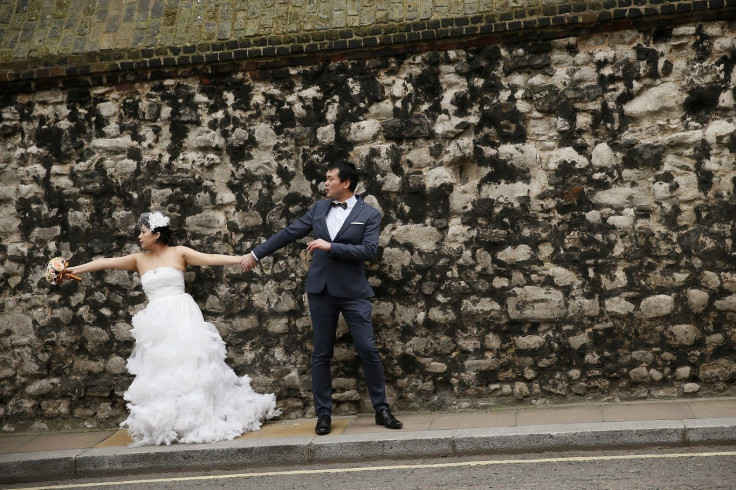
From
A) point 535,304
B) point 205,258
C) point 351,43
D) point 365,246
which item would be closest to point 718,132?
point 535,304

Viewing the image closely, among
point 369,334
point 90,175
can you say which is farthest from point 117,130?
point 369,334

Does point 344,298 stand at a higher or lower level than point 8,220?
lower

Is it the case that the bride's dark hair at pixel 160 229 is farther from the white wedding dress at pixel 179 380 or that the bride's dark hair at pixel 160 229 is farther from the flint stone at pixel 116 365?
the flint stone at pixel 116 365

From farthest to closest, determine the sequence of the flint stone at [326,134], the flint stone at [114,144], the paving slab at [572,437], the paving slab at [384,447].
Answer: the flint stone at [114,144] → the flint stone at [326,134] → the paving slab at [384,447] → the paving slab at [572,437]

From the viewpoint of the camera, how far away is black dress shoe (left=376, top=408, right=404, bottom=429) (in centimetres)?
756

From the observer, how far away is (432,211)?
812 cm

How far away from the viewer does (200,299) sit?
855cm

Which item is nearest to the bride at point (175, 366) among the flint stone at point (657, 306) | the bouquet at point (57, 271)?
the bouquet at point (57, 271)

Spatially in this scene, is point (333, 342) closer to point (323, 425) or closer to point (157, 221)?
point (323, 425)

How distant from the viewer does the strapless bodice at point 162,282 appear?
7.98m

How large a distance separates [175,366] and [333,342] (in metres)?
1.35

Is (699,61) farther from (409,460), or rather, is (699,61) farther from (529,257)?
(409,460)

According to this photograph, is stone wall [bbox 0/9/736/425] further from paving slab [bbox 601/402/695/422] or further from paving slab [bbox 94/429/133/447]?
paving slab [bbox 94/429/133/447]

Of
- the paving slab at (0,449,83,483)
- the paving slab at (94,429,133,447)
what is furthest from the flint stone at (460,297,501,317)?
the paving slab at (0,449,83,483)
